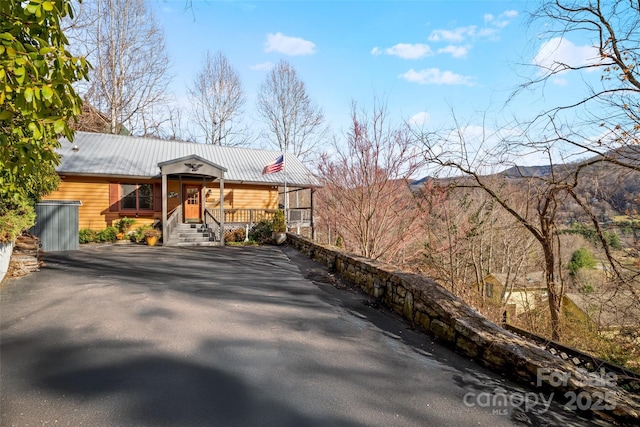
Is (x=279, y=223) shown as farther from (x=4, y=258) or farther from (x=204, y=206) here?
(x=4, y=258)

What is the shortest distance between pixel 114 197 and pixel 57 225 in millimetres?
4418

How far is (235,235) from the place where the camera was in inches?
569

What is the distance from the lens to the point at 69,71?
7.07 ft

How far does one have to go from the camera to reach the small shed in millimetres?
9312

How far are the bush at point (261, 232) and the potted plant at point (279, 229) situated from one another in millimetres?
736

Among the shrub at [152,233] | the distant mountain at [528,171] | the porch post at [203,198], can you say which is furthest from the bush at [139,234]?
the distant mountain at [528,171]

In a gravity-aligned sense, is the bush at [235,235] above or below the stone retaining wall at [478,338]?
above

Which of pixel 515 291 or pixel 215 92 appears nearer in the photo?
pixel 515 291

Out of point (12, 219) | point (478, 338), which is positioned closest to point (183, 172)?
point (12, 219)

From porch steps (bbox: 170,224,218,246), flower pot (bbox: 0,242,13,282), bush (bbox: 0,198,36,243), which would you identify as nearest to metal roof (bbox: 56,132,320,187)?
porch steps (bbox: 170,224,218,246)

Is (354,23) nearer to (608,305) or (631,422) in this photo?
(608,305)

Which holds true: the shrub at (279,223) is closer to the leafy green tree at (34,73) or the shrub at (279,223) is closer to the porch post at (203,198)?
the porch post at (203,198)

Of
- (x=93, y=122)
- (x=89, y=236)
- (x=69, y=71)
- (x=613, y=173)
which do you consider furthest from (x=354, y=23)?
(x=93, y=122)

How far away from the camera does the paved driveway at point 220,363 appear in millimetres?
2361
